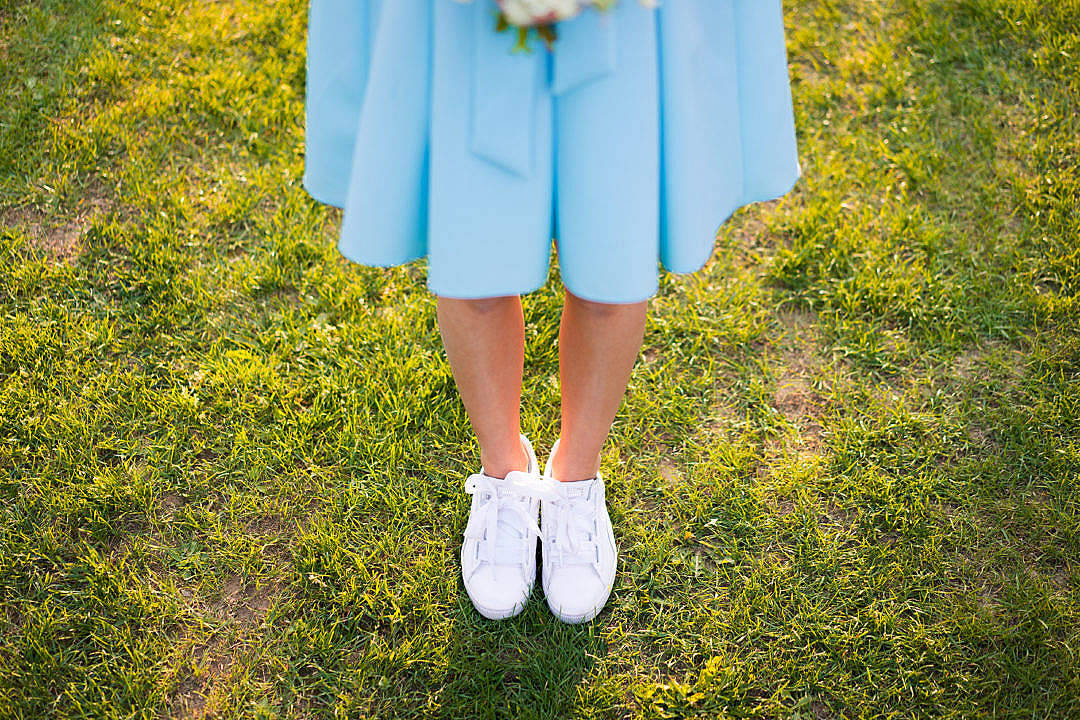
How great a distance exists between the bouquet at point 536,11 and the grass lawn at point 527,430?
1.11 m

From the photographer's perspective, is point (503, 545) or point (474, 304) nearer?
point (474, 304)

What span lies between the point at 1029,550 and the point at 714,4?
135 centimetres

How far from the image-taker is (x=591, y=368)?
4.72 feet

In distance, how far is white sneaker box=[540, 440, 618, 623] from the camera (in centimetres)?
164

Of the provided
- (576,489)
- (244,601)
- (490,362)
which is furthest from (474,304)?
(244,601)

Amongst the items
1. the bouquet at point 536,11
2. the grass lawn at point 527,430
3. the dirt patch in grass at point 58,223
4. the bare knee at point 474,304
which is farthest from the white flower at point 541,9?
the dirt patch in grass at point 58,223

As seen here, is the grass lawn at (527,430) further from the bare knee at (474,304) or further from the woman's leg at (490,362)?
the bare knee at (474,304)

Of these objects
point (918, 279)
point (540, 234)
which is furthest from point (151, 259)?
point (918, 279)

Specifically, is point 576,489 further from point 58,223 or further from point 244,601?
point 58,223

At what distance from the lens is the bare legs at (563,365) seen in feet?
4.48

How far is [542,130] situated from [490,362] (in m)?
0.46

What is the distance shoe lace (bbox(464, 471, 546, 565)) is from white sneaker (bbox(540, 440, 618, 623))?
33 mm

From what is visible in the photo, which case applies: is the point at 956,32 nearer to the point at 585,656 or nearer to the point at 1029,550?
the point at 1029,550

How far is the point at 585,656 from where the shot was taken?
1.63m
